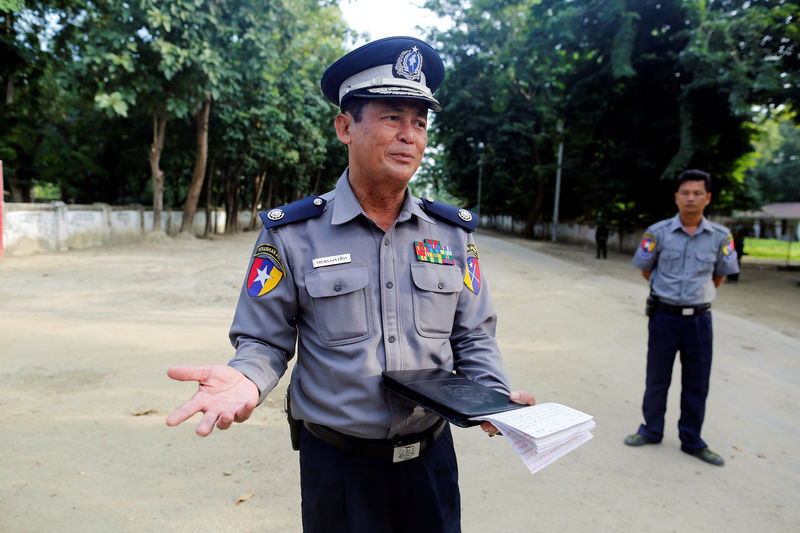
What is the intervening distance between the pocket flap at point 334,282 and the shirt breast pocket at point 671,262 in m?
3.40

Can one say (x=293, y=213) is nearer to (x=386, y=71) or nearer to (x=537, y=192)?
(x=386, y=71)

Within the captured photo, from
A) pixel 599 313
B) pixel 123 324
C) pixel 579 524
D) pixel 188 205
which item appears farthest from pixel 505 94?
pixel 579 524

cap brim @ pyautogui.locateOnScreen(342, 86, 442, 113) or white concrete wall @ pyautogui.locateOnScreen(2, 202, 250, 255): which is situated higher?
cap brim @ pyautogui.locateOnScreen(342, 86, 442, 113)

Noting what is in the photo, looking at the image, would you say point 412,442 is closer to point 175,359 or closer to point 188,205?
point 175,359

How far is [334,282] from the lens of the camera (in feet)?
5.81

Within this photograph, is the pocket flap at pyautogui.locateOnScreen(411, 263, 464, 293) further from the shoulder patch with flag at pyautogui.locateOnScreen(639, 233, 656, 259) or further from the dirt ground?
the shoulder patch with flag at pyautogui.locateOnScreen(639, 233, 656, 259)

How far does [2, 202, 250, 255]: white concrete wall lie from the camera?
13508 millimetres

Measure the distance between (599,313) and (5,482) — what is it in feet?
27.1

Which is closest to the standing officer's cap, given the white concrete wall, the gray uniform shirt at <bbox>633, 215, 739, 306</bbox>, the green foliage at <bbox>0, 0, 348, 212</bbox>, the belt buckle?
the belt buckle

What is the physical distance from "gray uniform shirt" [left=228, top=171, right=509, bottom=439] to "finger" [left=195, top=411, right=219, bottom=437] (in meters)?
0.22

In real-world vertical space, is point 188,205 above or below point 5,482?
above

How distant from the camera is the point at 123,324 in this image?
7242 mm

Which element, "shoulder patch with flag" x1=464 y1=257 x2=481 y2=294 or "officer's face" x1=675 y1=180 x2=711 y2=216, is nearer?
"shoulder patch with flag" x1=464 y1=257 x2=481 y2=294

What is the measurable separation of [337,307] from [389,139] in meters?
0.56
